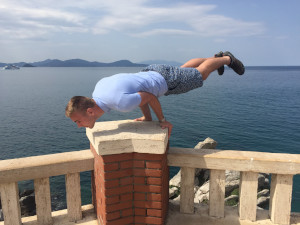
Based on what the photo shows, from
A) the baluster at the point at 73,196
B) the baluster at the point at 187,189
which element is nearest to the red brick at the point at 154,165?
the baluster at the point at 187,189

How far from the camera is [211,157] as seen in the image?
153 inches

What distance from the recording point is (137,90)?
142 inches

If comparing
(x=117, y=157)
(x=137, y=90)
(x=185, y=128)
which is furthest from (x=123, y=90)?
(x=185, y=128)

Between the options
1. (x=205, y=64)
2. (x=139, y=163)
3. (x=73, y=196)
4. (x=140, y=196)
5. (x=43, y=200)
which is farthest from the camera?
(x=205, y=64)

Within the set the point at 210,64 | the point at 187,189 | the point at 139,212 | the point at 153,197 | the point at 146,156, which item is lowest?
the point at 139,212

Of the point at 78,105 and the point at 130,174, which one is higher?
the point at 78,105

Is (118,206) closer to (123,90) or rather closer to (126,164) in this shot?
(126,164)

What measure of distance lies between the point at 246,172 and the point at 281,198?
624mm

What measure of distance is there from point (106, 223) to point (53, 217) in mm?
1050

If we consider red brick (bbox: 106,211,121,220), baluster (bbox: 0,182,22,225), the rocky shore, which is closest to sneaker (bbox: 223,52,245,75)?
red brick (bbox: 106,211,121,220)

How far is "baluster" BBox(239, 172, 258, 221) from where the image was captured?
3907mm

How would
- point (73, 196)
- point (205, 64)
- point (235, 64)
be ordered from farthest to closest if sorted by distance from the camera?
point (235, 64) < point (205, 64) < point (73, 196)

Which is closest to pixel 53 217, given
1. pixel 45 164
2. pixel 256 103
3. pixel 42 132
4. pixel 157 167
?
pixel 45 164

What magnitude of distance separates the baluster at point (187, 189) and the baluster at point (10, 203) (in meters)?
2.35
